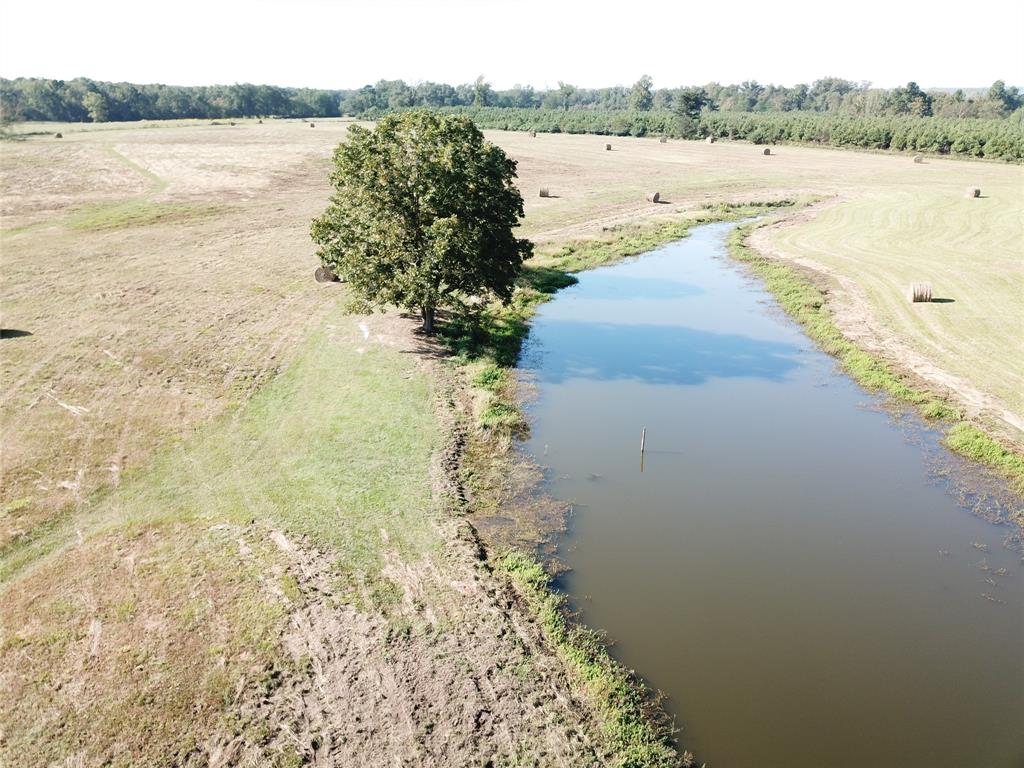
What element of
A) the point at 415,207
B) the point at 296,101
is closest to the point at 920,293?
the point at 415,207

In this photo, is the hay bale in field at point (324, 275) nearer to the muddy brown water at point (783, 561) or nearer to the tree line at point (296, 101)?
the muddy brown water at point (783, 561)

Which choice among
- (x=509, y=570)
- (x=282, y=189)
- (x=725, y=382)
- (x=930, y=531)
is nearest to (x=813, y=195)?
(x=725, y=382)

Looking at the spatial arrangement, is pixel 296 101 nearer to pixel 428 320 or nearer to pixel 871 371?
pixel 428 320

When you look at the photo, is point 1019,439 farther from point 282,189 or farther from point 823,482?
point 282,189

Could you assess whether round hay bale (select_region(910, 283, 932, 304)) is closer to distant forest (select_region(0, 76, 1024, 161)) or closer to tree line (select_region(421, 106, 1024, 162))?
tree line (select_region(421, 106, 1024, 162))

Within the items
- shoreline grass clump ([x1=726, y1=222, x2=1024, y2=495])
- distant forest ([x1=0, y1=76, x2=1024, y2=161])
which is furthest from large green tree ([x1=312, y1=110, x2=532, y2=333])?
distant forest ([x1=0, y1=76, x2=1024, y2=161])

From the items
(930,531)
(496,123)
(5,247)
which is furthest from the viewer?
(496,123)
